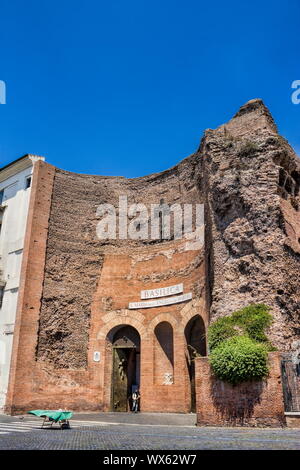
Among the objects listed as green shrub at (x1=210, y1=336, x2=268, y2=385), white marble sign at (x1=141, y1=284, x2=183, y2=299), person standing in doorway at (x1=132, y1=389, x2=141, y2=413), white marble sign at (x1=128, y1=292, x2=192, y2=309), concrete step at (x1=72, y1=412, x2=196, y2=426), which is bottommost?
concrete step at (x1=72, y1=412, x2=196, y2=426)

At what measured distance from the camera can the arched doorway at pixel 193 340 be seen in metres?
18.5

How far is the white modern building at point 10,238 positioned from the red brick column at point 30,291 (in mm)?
518

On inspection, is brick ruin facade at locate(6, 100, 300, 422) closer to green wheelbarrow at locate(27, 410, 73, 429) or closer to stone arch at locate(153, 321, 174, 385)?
stone arch at locate(153, 321, 174, 385)

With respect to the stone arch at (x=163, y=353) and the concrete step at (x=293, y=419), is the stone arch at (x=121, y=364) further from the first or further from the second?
the concrete step at (x=293, y=419)

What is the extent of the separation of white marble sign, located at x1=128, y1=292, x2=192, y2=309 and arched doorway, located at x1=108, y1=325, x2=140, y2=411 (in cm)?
119

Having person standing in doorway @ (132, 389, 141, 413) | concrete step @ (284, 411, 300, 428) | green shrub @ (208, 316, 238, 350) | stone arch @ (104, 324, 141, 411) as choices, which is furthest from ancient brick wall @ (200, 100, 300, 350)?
person standing in doorway @ (132, 389, 141, 413)

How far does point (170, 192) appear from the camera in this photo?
2308 centimetres

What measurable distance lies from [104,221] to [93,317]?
5.51 meters

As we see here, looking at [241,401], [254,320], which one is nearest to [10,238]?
[254,320]

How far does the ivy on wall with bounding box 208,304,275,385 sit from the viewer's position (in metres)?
11.0

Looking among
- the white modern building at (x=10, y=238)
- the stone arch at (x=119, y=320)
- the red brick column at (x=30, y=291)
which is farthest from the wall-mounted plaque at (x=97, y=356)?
the white modern building at (x=10, y=238)
